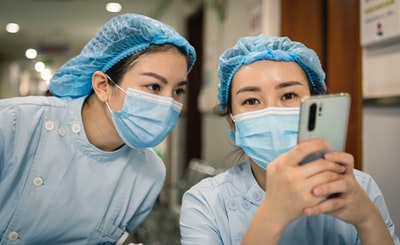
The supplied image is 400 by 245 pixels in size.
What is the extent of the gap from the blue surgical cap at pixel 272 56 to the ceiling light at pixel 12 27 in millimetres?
1115

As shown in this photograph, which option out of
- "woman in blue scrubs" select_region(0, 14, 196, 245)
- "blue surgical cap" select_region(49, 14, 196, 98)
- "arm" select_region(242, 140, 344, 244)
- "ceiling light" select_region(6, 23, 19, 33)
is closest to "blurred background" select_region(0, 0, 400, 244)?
"ceiling light" select_region(6, 23, 19, 33)

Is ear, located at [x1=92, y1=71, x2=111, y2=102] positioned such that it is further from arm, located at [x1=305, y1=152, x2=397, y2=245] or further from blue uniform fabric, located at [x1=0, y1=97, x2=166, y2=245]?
arm, located at [x1=305, y1=152, x2=397, y2=245]

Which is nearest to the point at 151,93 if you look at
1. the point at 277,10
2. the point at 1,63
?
the point at 1,63

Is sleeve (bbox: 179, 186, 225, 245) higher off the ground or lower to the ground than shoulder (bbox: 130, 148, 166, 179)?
lower

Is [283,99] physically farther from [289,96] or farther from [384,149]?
[384,149]

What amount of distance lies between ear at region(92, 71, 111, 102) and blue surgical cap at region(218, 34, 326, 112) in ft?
1.35

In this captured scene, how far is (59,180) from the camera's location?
48.8 inches

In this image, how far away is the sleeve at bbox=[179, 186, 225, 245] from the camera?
1026mm

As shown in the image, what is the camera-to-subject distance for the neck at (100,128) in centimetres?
133

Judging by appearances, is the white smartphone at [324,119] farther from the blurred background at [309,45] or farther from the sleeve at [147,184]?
the sleeve at [147,184]

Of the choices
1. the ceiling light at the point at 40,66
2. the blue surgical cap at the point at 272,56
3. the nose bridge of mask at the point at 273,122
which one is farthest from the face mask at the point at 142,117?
the ceiling light at the point at 40,66

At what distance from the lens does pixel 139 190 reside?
1.39 m

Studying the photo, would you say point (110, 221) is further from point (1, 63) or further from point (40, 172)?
point (1, 63)

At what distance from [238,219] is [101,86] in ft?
2.11
